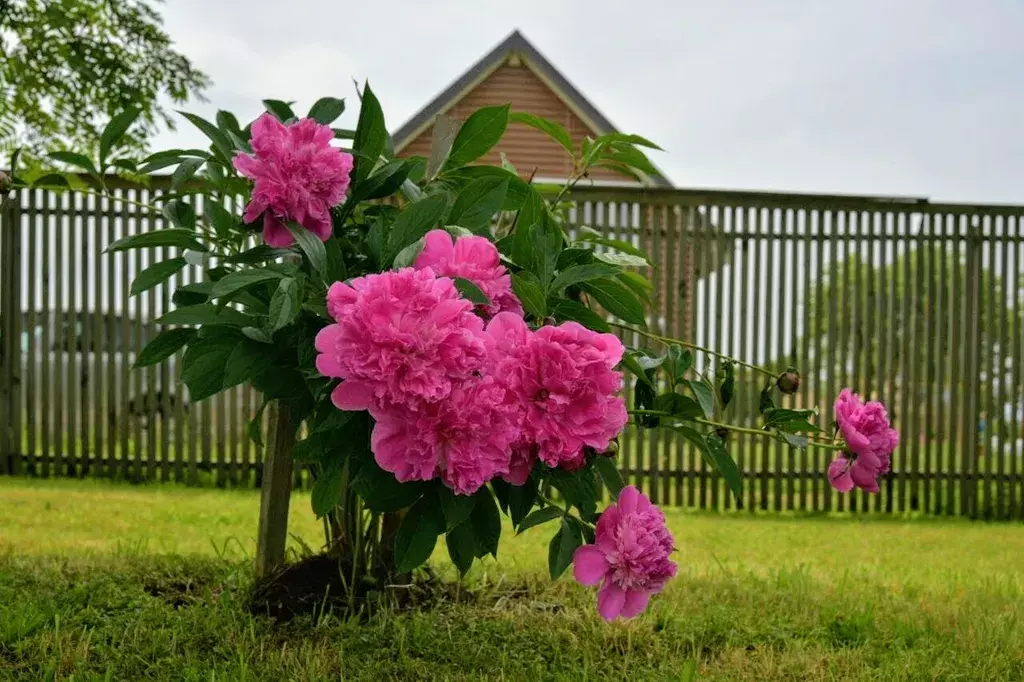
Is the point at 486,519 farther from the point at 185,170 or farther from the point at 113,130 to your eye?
the point at 113,130

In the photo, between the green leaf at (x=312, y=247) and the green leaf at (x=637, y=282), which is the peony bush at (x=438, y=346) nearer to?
the green leaf at (x=312, y=247)

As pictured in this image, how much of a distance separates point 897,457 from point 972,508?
0.53 metres

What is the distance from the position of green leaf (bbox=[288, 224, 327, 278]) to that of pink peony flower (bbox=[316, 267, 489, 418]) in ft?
0.71

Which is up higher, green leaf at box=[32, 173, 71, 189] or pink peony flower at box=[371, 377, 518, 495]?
green leaf at box=[32, 173, 71, 189]

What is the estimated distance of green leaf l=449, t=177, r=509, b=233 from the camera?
1418 mm

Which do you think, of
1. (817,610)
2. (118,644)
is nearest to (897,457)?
(817,610)

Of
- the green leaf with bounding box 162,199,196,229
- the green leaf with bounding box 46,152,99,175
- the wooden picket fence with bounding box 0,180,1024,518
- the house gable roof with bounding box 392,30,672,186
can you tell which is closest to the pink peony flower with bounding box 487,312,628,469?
the green leaf with bounding box 162,199,196,229

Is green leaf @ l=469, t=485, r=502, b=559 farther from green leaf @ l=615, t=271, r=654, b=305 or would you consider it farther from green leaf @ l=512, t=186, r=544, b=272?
green leaf @ l=615, t=271, r=654, b=305

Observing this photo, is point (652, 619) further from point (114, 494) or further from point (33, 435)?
point (33, 435)

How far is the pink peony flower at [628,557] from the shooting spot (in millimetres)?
1320

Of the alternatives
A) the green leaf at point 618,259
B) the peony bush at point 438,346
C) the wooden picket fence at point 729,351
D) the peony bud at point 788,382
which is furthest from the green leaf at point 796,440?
the wooden picket fence at point 729,351

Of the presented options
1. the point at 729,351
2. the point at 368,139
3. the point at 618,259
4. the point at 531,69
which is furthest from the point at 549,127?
the point at 531,69

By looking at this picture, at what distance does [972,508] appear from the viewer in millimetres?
5609

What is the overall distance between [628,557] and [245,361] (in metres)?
0.63
